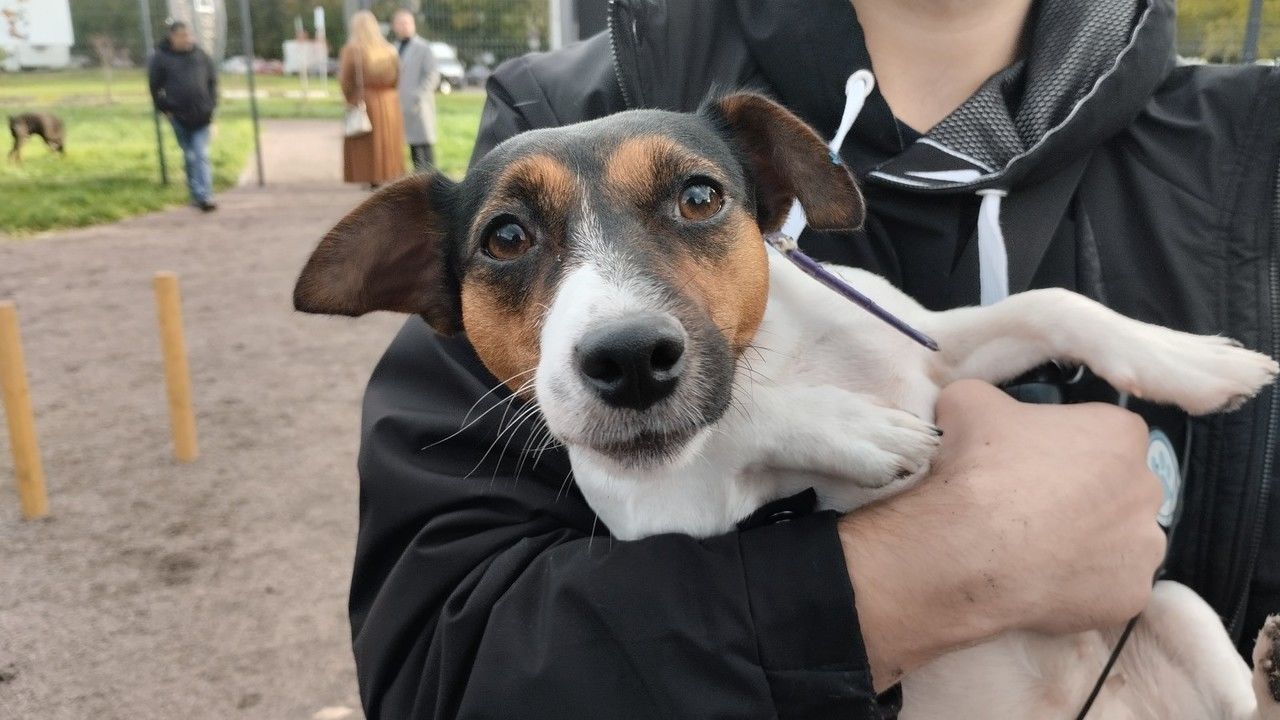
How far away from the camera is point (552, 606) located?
55.6 inches

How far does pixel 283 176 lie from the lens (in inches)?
645

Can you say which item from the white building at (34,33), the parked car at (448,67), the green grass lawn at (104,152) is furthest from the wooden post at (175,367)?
the white building at (34,33)

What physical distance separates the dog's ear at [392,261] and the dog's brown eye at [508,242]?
24 centimetres

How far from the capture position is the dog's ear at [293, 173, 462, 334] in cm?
188

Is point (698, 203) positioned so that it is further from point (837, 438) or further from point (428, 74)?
point (428, 74)

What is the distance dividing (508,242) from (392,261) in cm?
34

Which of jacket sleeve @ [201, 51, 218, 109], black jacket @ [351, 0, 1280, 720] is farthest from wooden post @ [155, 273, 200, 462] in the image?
jacket sleeve @ [201, 51, 218, 109]

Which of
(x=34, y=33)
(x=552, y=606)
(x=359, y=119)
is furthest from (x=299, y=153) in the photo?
(x=552, y=606)

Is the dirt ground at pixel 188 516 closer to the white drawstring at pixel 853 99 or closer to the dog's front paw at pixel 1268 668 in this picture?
the white drawstring at pixel 853 99

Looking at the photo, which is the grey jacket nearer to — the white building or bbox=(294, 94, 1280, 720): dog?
the white building

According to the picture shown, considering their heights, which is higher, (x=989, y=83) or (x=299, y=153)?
(x=989, y=83)

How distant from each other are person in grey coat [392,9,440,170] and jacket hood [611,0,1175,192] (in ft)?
38.5

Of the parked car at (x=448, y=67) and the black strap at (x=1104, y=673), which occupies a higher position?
the parked car at (x=448, y=67)

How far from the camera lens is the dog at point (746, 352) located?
157 cm
